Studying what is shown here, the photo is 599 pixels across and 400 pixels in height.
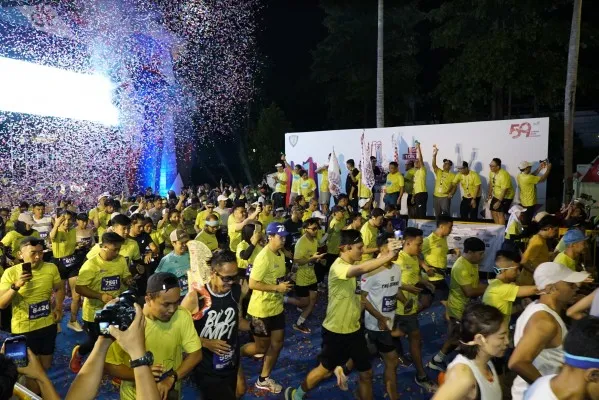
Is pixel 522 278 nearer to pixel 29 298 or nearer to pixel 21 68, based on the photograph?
pixel 29 298

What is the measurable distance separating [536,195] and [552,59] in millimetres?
9867

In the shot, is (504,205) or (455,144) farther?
(455,144)

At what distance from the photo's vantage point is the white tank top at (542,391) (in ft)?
8.29

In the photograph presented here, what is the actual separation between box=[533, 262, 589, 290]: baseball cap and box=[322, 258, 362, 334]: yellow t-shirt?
1.87m

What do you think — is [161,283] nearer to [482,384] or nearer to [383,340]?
[482,384]

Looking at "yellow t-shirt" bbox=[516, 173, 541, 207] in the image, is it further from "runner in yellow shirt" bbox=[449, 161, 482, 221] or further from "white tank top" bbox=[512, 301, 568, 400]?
"white tank top" bbox=[512, 301, 568, 400]

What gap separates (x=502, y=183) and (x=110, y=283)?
9.72 meters

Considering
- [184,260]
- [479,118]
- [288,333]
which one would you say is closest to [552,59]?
[479,118]

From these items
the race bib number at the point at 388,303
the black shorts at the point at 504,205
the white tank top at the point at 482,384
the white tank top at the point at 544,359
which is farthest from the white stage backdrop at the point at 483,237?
the white tank top at the point at 482,384

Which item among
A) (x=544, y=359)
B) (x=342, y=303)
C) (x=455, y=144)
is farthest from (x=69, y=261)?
(x=455, y=144)

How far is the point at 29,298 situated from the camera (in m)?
5.45

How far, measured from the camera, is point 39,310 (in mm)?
5512

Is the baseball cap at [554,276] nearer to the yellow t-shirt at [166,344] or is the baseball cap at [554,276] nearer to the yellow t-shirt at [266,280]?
the yellow t-shirt at [166,344]

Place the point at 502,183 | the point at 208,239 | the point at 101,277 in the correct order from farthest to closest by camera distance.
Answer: the point at 502,183 → the point at 208,239 → the point at 101,277
